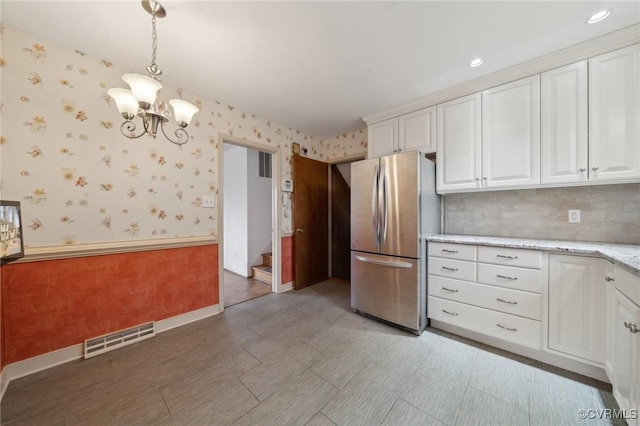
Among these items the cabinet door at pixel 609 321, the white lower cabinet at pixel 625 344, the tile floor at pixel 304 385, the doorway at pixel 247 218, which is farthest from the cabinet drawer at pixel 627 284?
the doorway at pixel 247 218

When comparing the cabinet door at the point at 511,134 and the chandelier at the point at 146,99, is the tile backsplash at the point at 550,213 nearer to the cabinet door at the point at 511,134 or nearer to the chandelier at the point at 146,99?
the cabinet door at the point at 511,134

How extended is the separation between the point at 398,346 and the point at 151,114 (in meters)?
2.45

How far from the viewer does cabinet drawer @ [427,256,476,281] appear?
1.92 metres

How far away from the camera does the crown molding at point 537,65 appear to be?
5.02 feet

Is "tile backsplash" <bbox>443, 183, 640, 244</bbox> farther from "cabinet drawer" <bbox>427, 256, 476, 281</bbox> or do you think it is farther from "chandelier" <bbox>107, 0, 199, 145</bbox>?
"chandelier" <bbox>107, 0, 199, 145</bbox>

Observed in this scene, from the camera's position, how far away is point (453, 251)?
2.00 m

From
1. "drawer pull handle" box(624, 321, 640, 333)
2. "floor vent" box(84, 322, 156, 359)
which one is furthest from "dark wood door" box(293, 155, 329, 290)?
"drawer pull handle" box(624, 321, 640, 333)

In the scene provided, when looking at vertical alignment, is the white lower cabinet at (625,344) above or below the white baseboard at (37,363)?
above

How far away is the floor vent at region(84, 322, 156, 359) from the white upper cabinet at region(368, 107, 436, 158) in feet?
9.82

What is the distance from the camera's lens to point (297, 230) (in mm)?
3311

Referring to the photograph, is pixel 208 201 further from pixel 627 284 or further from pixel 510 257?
pixel 627 284

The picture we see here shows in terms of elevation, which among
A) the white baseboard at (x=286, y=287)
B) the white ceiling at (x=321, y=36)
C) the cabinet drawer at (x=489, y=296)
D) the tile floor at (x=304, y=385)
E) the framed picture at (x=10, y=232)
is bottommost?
the tile floor at (x=304, y=385)

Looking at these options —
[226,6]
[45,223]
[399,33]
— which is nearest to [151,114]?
[226,6]

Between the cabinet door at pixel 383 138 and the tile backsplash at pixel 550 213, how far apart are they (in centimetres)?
88
